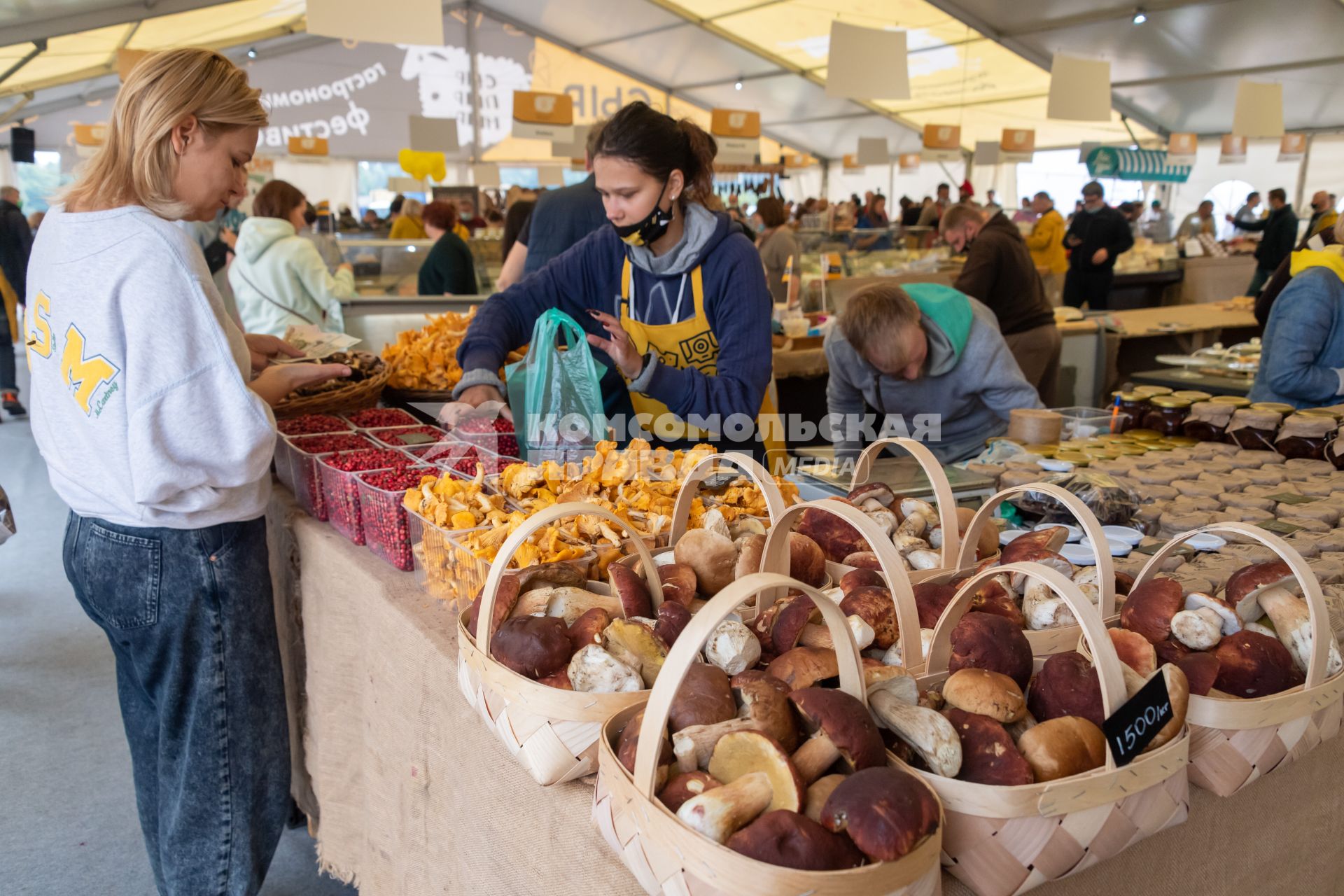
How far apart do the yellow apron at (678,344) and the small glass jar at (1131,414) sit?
4.16 feet

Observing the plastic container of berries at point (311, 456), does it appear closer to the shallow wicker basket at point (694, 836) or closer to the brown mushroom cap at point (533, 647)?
the brown mushroom cap at point (533, 647)

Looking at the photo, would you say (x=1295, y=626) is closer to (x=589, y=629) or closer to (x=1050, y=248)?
(x=589, y=629)

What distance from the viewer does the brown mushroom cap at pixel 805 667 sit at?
38.5 inches

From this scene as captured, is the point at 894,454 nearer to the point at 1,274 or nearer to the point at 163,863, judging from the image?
the point at 163,863

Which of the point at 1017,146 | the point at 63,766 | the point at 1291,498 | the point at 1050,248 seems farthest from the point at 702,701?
the point at 1017,146

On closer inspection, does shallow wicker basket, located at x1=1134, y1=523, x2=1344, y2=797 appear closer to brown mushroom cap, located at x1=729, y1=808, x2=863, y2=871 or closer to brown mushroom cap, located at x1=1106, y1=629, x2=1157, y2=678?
brown mushroom cap, located at x1=1106, y1=629, x2=1157, y2=678

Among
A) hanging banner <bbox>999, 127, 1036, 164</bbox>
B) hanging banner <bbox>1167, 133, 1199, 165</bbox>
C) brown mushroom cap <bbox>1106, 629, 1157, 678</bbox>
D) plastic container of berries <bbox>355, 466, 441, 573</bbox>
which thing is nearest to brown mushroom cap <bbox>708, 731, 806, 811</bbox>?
brown mushroom cap <bbox>1106, 629, 1157, 678</bbox>

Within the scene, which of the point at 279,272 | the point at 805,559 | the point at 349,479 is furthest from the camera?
the point at 279,272

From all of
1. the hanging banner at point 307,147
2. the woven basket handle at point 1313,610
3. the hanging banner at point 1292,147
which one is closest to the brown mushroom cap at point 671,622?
the woven basket handle at point 1313,610

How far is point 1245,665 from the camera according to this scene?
3.44 feet

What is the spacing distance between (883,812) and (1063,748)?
0.24m

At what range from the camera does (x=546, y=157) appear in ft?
61.1

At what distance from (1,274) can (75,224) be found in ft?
24.7

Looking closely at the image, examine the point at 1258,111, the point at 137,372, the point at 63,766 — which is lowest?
the point at 63,766
